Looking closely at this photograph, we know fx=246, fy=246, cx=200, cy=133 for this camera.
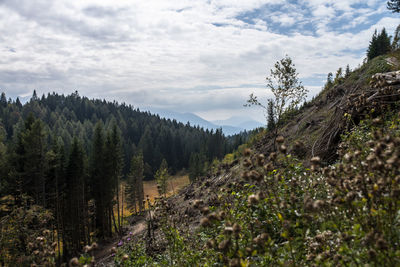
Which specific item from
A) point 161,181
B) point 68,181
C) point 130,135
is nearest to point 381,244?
point 161,181

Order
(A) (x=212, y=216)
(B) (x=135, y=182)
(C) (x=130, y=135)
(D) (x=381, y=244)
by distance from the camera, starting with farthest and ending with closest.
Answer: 1. (C) (x=130, y=135)
2. (B) (x=135, y=182)
3. (A) (x=212, y=216)
4. (D) (x=381, y=244)

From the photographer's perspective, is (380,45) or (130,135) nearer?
(380,45)

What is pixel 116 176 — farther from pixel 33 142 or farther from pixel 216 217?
pixel 216 217

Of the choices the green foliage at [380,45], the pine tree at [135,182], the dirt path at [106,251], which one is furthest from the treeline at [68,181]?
the green foliage at [380,45]

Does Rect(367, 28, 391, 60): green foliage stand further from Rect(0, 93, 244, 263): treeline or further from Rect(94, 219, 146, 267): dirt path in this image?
Rect(0, 93, 244, 263): treeline

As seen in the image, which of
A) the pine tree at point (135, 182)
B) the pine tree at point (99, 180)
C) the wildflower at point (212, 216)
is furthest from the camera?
the pine tree at point (135, 182)

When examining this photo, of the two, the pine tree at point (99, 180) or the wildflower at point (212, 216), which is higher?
the wildflower at point (212, 216)

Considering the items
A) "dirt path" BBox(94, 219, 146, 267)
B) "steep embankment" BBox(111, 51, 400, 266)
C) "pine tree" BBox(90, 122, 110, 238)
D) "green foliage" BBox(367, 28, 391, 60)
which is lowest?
"dirt path" BBox(94, 219, 146, 267)

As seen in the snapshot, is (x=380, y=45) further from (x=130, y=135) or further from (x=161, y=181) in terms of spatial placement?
(x=130, y=135)

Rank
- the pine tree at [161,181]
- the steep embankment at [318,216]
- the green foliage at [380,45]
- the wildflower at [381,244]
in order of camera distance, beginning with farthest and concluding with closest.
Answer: the green foliage at [380,45], the pine tree at [161,181], the steep embankment at [318,216], the wildflower at [381,244]

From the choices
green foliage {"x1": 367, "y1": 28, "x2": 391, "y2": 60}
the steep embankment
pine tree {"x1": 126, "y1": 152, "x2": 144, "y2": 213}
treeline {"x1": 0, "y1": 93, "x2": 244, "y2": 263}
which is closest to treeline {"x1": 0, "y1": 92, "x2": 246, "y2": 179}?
pine tree {"x1": 126, "y1": 152, "x2": 144, "y2": 213}

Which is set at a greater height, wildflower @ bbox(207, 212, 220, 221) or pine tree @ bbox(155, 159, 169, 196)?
wildflower @ bbox(207, 212, 220, 221)

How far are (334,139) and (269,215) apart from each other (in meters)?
5.19

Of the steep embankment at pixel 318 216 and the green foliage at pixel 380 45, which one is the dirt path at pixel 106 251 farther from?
the green foliage at pixel 380 45
